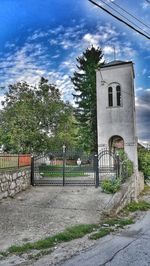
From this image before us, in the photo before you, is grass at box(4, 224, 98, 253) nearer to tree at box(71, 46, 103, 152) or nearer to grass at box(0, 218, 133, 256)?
grass at box(0, 218, 133, 256)

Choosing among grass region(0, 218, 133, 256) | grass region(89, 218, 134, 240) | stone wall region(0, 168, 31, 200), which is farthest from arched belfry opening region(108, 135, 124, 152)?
grass region(0, 218, 133, 256)

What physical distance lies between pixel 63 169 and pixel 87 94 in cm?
2179

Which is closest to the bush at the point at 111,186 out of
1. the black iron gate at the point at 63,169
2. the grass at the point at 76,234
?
the black iron gate at the point at 63,169

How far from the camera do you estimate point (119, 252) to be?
593 centimetres

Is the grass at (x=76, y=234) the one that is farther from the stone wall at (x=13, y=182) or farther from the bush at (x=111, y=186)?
the stone wall at (x=13, y=182)

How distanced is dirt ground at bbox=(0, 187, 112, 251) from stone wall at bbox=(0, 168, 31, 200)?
0.88 feet

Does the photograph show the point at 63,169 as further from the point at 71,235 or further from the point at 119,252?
the point at 119,252

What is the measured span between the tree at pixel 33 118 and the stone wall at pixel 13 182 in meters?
11.4

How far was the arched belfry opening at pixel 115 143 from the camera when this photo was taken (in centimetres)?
2082

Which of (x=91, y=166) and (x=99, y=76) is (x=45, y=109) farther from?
(x=91, y=166)

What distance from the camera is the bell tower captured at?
20.1m

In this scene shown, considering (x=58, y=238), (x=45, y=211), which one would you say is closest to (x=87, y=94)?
(x=45, y=211)

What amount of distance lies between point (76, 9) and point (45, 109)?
18.2m

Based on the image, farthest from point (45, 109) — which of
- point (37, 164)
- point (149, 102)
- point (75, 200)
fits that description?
point (75, 200)
